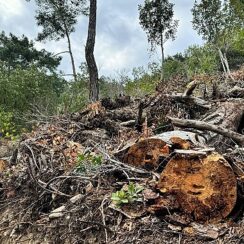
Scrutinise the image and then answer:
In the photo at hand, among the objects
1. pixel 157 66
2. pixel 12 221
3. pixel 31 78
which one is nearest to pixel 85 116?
pixel 12 221

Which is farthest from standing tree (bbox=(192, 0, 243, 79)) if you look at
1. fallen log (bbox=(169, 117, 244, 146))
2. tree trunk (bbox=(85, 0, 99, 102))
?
fallen log (bbox=(169, 117, 244, 146))

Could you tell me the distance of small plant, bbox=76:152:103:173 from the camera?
3.73m

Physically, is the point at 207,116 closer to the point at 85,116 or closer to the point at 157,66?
the point at 85,116

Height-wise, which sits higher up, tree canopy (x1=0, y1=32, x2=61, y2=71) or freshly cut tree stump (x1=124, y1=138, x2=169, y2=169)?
tree canopy (x1=0, y1=32, x2=61, y2=71)

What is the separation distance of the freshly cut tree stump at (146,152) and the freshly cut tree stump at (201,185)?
48 cm

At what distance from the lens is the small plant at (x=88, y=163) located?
3.73 meters

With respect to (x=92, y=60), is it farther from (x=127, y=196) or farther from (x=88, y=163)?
(x=127, y=196)

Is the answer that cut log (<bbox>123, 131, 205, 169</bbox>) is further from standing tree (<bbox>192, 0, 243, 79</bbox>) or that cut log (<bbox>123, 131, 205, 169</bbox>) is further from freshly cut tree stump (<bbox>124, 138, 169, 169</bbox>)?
standing tree (<bbox>192, 0, 243, 79</bbox>)

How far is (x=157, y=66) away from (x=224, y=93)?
82.1 ft

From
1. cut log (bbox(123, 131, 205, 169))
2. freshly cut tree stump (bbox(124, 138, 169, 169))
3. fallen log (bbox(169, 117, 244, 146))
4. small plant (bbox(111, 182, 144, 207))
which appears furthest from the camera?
fallen log (bbox(169, 117, 244, 146))

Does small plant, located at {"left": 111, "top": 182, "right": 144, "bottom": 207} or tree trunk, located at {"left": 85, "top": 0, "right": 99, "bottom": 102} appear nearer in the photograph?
small plant, located at {"left": 111, "top": 182, "right": 144, "bottom": 207}

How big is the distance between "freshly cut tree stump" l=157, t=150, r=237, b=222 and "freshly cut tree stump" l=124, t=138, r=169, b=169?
476mm

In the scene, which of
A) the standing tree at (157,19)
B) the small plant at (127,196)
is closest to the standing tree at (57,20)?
the standing tree at (157,19)

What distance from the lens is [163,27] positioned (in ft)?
91.7
